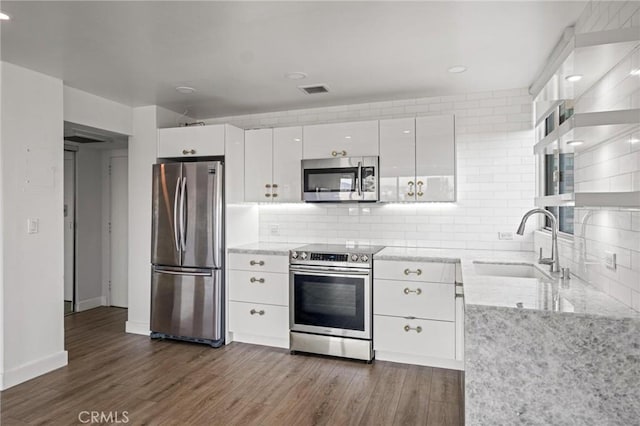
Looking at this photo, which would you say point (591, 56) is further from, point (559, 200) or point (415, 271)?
point (415, 271)

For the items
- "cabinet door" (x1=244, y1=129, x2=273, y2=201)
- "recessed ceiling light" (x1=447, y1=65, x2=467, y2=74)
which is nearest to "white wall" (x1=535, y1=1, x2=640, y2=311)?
"recessed ceiling light" (x1=447, y1=65, x2=467, y2=74)

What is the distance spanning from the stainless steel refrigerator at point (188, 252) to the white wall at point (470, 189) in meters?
1.19

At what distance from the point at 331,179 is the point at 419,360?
1.80m

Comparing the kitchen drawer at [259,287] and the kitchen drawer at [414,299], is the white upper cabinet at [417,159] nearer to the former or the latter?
the kitchen drawer at [414,299]

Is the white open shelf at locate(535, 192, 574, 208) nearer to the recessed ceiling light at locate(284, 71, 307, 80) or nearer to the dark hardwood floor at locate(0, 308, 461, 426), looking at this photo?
the dark hardwood floor at locate(0, 308, 461, 426)

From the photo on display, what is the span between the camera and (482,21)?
2355 millimetres

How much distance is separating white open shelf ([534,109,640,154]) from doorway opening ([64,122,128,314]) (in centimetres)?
498

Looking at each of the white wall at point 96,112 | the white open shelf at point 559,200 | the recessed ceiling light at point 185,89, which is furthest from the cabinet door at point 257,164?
the white open shelf at point 559,200

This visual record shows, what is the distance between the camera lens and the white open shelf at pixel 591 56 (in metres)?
1.67

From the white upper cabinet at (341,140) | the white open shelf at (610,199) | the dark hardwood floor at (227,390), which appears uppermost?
the white upper cabinet at (341,140)

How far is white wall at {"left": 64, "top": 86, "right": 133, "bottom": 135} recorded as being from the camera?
143 inches

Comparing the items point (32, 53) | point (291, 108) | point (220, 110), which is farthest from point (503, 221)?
point (32, 53)

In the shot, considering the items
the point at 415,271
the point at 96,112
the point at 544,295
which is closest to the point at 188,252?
the point at 96,112

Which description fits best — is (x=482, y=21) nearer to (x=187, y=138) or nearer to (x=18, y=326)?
(x=187, y=138)
